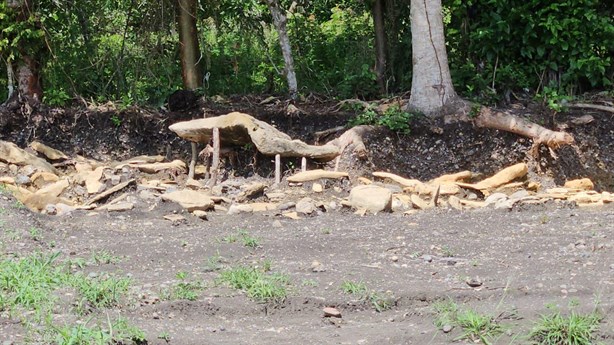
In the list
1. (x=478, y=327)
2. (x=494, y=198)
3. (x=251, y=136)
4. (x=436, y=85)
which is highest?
(x=436, y=85)

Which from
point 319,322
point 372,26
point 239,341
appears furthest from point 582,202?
point 372,26

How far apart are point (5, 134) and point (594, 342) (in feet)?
28.9

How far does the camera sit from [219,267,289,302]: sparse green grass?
5.44 m

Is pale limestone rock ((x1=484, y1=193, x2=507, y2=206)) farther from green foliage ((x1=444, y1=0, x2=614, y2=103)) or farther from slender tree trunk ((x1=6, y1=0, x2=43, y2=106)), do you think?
slender tree trunk ((x1=6, y1=0, x2=43, y2=106))

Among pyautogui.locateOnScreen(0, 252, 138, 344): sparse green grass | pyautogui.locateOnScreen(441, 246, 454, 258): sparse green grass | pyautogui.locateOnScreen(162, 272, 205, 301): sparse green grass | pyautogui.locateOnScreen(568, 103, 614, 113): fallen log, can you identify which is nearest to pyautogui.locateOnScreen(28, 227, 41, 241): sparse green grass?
pyautogui.locateOnScreen(0, 252, 138, 344): sparse green grass

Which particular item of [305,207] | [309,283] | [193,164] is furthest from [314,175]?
[309,283]

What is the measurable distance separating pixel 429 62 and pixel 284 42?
6.23 feet

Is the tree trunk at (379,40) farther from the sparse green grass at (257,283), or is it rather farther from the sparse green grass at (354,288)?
the sparse green grass at (354,288)

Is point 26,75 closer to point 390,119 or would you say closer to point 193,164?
Answer: point 193,164

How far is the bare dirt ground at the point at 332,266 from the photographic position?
4.96 m

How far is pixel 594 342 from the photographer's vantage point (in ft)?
15.0

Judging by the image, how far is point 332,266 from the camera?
241 inches

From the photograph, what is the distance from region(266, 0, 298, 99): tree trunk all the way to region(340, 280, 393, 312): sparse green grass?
6500mm

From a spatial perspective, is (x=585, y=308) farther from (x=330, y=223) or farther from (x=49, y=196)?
(x=49, y=196)
